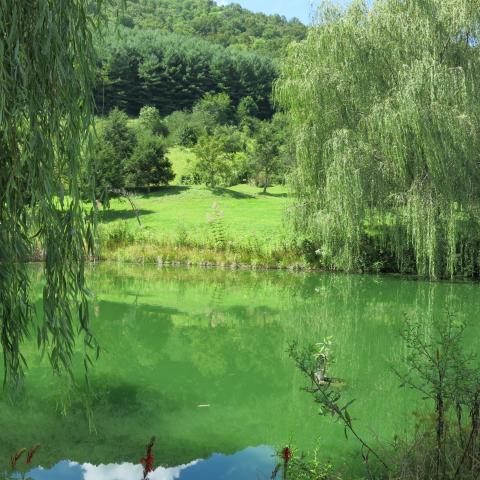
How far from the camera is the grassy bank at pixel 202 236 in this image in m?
19.8

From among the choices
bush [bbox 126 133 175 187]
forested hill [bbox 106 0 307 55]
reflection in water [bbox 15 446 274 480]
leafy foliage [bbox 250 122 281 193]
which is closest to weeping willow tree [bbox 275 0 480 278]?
reflection in water [bbox 15 446 274 480]

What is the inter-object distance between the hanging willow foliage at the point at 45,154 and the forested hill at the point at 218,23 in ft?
279

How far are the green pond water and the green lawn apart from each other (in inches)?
232

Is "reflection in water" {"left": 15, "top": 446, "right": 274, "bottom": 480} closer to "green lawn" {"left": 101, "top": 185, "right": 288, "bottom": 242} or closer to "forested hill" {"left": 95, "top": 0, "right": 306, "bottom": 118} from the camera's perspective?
"green lawn" {"left": 101, "top": 185, "right": 288, "bottom": 242}

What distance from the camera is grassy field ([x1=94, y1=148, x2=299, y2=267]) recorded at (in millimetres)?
19969

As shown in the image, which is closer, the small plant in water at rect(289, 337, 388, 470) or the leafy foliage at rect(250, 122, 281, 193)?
the small plant in water at rect(289, 337, 388, 470)

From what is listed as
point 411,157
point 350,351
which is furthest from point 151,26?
point 350,351

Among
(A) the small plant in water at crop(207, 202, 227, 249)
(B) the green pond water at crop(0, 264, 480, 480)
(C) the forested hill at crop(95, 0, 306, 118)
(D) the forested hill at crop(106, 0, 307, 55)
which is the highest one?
(D) the forested hill at crop(106, 0, 307, 55)

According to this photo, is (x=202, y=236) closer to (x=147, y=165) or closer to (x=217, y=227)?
(x=217, y=227)

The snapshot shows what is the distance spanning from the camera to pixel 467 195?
15047mm

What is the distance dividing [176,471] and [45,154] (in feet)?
9.28

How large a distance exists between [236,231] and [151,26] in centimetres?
7684

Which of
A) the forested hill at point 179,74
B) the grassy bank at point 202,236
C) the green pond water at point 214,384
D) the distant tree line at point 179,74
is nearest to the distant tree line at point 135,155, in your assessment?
the grassy bank at point 202,236

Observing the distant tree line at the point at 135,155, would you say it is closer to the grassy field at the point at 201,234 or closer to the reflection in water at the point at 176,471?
the grassy field at the point at 201,234
